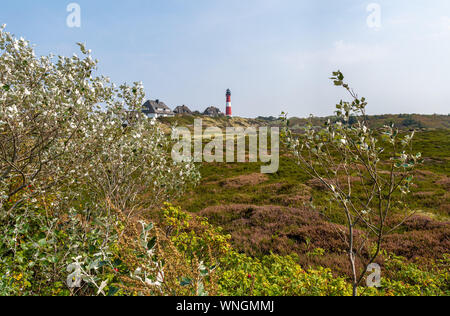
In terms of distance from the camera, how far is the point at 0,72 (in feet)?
17.6

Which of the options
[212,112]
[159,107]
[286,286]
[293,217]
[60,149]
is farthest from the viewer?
[212,112]

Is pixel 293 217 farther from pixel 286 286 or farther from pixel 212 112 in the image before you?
pixel 212 112

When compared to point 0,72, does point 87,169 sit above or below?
below

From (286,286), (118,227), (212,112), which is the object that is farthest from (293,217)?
(212,112)

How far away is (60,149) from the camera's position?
621cm

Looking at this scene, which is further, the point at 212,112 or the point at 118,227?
the point at 212,112

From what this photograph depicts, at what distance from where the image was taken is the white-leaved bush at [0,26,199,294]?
480 cm

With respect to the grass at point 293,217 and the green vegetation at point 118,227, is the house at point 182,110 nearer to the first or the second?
the grass at point 293,217

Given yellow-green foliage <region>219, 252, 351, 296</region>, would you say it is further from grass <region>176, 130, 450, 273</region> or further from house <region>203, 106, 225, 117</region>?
house <region>203, 106, 225, 117</region>
